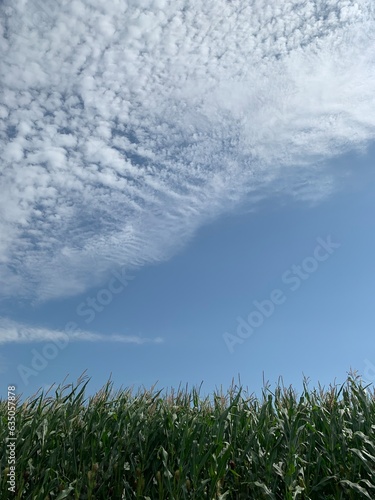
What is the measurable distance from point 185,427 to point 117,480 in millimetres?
1094

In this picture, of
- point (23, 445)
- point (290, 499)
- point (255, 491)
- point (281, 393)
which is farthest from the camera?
point (281, 393)

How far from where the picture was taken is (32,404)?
26.9 feet

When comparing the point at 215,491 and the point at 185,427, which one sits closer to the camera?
the point at 215,491

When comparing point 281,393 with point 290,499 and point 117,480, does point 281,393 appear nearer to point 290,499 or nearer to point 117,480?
point 290,499

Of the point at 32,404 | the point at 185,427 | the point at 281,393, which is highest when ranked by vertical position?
the point at 32,404

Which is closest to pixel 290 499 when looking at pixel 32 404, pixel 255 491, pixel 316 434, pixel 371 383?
pixel 255 491

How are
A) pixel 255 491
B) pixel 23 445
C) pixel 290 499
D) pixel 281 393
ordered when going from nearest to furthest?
pixel 290 499
pixel 255 491
pixel 23 445
pixel 281 393

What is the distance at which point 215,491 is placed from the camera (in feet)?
21.0

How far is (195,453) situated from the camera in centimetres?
647

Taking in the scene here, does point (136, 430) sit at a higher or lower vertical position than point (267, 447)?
higher

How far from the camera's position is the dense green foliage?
6410 mm

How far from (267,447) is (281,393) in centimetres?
139

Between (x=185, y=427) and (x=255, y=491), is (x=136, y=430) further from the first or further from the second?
(x=255, y=491)

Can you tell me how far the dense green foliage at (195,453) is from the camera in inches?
252
